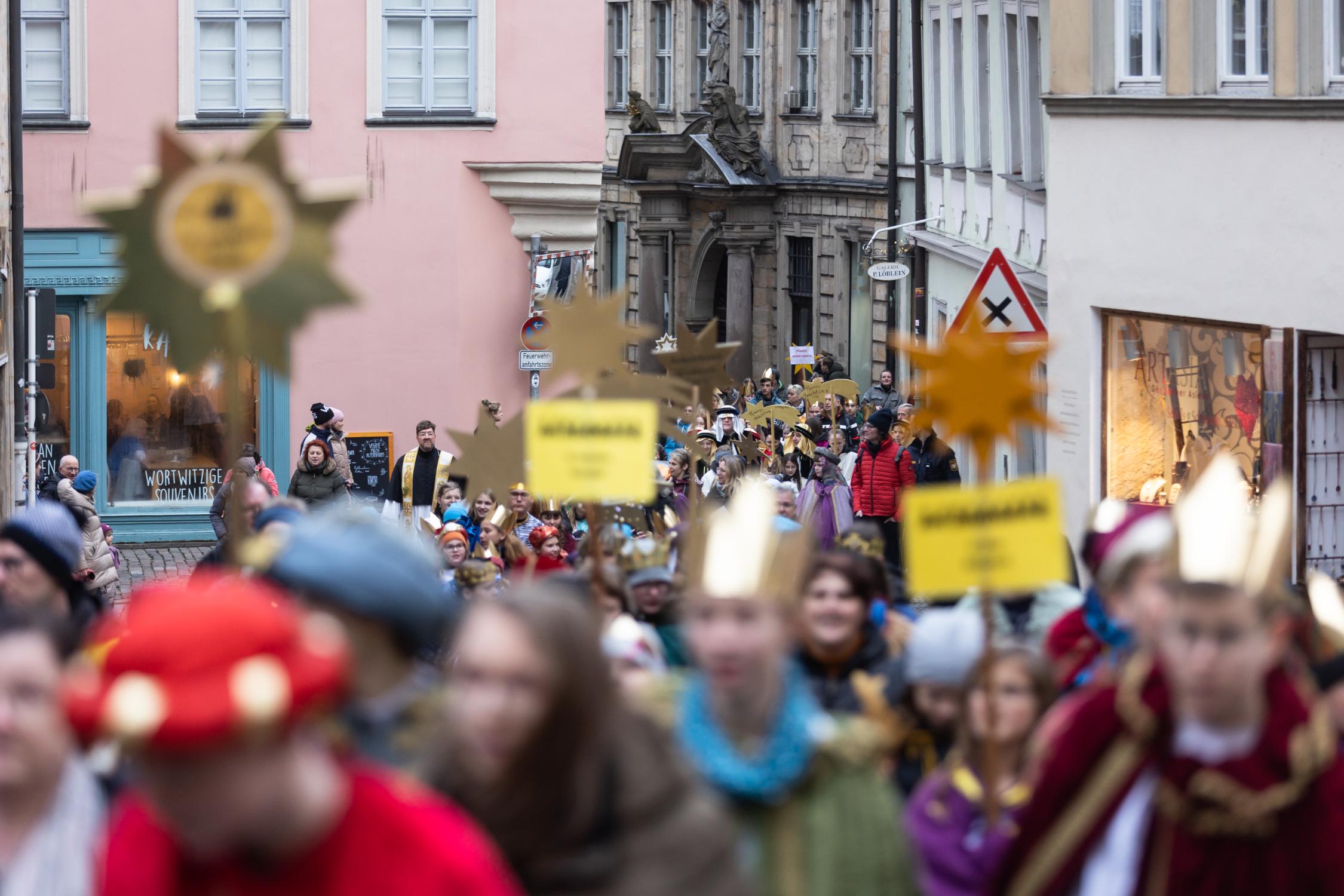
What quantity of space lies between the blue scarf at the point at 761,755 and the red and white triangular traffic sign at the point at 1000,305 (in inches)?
310

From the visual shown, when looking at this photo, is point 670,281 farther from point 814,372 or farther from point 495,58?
point 495,58

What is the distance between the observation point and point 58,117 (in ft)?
82.9

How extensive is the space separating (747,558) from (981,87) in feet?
74.3

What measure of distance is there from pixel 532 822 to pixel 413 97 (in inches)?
909

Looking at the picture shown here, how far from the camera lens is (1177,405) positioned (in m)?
17.1

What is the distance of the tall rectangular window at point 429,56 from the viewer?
83.9ft

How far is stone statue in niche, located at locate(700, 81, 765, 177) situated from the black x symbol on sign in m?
38.8

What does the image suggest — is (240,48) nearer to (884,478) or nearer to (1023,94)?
(1023,94)

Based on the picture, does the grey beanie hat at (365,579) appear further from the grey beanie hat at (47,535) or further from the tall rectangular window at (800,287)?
the tall rectangular window at (800,287)

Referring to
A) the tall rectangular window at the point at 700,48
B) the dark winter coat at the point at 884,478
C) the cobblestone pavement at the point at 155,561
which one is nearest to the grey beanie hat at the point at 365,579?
the dark winter coat at the point at 884,478

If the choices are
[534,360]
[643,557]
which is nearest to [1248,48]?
[643,557]

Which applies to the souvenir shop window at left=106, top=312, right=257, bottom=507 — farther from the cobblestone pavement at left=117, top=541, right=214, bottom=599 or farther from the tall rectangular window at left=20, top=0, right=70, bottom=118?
the tall rectangular window at left=20, top=0, right=70, bottom=118

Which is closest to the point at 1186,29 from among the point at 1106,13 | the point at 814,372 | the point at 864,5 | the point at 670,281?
the point at 1106,13

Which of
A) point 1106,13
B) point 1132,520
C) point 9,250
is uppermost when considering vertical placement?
point 1106,13
